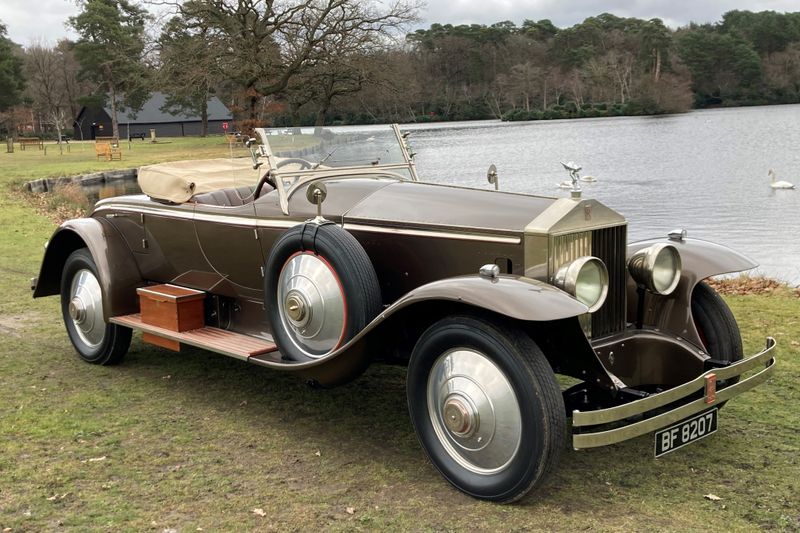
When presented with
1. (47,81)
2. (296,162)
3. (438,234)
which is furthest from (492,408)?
(47,81)

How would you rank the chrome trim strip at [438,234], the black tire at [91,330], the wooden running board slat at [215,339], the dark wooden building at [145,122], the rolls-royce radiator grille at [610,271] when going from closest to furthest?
the chrome trim strip at [438,234]
the rolls-royce radiator grille at [610,271]
the wooden running board slat at [215,339]
the black tire at [91,330]
the dark wooden building at [145,122]

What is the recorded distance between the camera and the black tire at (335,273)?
4324 mm

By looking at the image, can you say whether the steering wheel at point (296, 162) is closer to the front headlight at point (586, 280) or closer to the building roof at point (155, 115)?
the front headlight at point (586, 280)

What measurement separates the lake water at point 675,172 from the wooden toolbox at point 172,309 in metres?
1.88

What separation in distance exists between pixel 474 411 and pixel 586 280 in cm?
96

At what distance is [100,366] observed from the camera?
20.9 feet

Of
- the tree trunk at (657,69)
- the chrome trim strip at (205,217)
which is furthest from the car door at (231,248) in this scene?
the tree trunk at (657,69)

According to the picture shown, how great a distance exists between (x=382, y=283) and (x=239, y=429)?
4.28ft

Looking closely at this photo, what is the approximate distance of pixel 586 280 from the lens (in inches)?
161

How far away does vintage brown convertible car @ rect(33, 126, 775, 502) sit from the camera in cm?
366

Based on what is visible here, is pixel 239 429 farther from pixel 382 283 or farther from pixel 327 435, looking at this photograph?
pixel 382 283

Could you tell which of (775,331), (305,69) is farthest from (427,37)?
(775,331)

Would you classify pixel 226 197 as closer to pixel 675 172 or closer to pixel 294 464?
pixel 294 464

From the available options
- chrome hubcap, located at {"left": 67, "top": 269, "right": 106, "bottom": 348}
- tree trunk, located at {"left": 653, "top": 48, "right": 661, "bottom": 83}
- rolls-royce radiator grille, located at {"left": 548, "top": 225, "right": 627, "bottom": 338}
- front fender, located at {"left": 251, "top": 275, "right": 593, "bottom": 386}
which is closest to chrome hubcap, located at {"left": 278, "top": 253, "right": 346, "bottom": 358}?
front fender, located at {"left": 251, "top": 275, "right": 593, "bottom": 386}
